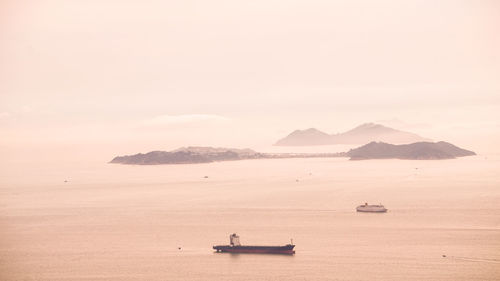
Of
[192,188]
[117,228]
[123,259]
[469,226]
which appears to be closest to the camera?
[123,259]

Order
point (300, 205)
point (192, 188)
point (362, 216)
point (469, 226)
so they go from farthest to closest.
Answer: point (192, 188) → point (300, 205) → point (362, 216) → point (469, 226)

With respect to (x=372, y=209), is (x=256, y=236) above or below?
below

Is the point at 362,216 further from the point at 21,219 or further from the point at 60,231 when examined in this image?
the point at 21,219

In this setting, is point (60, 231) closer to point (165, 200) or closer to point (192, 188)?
point (165, 200)

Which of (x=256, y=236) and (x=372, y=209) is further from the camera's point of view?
(x=372, y=209)

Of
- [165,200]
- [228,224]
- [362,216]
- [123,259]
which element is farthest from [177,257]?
[165,200]

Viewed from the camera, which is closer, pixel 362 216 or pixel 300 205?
pixel 362 216

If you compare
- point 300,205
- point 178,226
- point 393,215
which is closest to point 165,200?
point 300,205

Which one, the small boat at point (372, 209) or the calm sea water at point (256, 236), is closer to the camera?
the calm sea water at point (256, 236)

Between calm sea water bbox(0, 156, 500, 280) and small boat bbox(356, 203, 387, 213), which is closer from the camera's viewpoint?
calm sea water bbox(0, 156, 500, 280)
